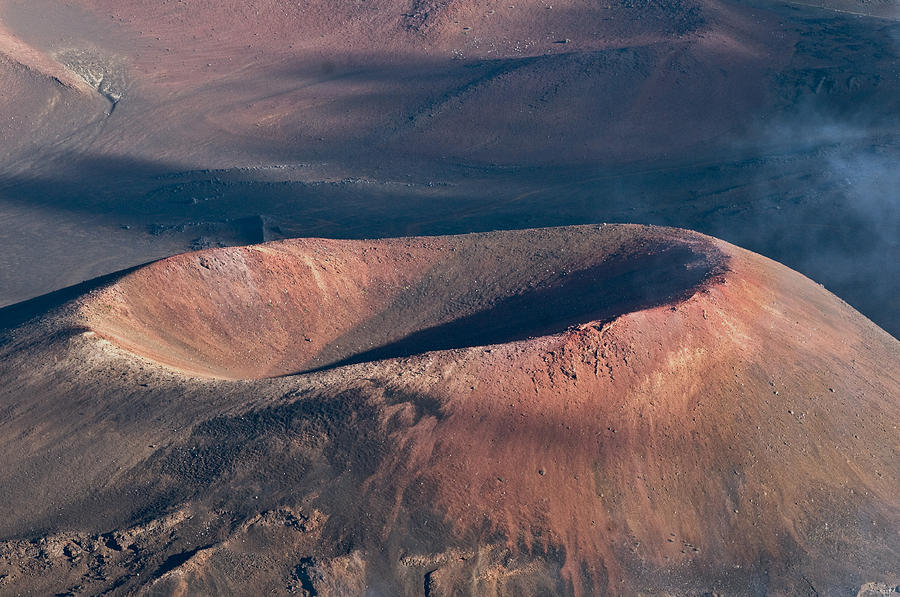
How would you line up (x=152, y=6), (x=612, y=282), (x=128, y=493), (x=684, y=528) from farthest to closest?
(x=152, y=6)
(x=612, y=282)
(x=684, y=528)
(x=128, y=493)

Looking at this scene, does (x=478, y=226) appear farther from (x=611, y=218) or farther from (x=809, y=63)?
(x=809, y=63)

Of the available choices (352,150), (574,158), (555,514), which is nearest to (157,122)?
(352,150)

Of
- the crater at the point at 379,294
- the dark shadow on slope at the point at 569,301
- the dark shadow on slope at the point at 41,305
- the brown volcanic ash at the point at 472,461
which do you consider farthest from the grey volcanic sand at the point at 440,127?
the brown volcanic ash at the point at 472,461

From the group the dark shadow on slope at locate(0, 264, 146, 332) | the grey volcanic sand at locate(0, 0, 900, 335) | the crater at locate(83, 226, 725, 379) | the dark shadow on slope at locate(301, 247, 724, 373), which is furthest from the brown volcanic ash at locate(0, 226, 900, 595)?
the grey volcanic sand at locate(0, 0, 900, 335)

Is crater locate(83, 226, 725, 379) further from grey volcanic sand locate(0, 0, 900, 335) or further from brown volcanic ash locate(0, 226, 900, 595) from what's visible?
grey volcanic sand locate(0, 0, 900, 335)

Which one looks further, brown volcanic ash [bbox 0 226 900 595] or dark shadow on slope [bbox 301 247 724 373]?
dark shadow on slope [bbox 301 247 724 373]
